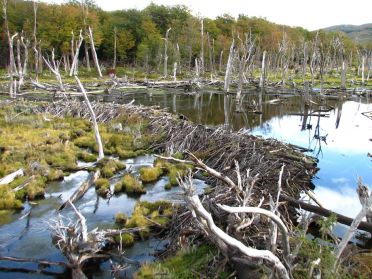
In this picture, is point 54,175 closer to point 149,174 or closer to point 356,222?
point 149,174

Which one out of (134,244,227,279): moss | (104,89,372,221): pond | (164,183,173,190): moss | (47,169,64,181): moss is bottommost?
(104,89,372,221): pond

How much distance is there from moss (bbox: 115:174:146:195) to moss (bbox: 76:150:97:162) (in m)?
4.19

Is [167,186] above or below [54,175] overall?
below

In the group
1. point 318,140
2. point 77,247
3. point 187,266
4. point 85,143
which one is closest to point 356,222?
point 187,266

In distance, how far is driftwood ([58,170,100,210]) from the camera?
14.6 meters

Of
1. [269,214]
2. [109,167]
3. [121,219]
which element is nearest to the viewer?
[269,214]

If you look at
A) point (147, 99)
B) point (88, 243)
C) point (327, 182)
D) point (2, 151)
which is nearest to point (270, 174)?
point (327, 182)

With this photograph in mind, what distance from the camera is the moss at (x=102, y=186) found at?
16031 millimetres

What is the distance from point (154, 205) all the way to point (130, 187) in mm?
2639

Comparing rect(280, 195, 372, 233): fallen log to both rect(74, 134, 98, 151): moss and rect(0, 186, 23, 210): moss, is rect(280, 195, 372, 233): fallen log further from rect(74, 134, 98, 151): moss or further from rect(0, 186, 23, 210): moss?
rect(74, 134, 98, 151): moss

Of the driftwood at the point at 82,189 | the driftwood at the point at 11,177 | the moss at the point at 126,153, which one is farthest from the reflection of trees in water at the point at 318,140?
the driftwood at the point at 11,177

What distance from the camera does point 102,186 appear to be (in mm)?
16328

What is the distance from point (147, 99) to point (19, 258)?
3572 centimetres

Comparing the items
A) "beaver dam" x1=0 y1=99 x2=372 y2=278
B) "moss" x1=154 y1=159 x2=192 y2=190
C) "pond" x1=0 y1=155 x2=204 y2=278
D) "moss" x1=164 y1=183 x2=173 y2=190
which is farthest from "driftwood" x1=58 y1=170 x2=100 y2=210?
"moss" x1=154 y1=159 x2=192 y2=190
